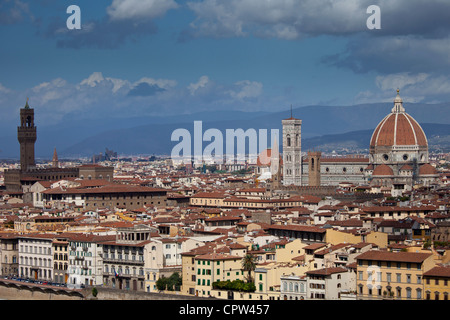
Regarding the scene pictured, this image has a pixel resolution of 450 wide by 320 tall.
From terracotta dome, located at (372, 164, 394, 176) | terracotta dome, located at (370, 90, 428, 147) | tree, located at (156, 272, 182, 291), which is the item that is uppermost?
terracotta dome, located at (370, 90, 428, 147)

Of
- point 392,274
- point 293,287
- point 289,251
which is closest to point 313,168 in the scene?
point 289,251

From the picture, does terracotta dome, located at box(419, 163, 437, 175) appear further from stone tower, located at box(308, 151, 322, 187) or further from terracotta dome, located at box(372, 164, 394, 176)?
stone tower, located at box(308, 151, 322, 187)

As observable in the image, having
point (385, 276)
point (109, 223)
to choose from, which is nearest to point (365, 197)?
point (109, 223)

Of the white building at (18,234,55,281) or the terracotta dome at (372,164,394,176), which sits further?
the terracotta dome at (372,164,394,176)

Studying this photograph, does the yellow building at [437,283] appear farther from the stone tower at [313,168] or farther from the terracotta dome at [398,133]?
the terracotta dome at [398,133]

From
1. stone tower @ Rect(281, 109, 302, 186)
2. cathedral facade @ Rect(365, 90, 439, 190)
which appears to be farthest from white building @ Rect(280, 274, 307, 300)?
stone tower @ Rect(281, 109, 302, 186)

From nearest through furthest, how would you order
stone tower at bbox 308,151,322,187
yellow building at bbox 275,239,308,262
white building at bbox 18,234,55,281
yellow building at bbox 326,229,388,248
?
yellow building at bbox 275,239,308,262
yellow building at bbox 326,229,388,248
white building at bbox 18,234,55,281
stone tower at bbox 308,151,322,187

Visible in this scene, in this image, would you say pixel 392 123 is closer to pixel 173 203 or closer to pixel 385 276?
pixel 173 203
